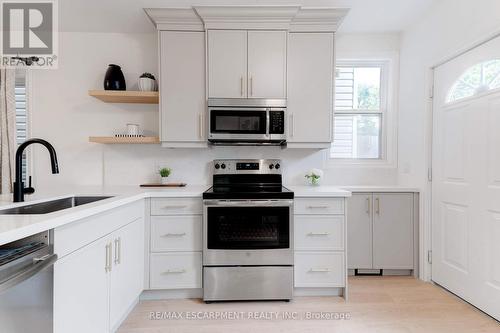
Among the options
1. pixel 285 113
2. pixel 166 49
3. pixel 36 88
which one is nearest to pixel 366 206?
pixel 285 113

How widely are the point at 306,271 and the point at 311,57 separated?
189cm

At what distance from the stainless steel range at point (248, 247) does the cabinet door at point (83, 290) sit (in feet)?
2.55

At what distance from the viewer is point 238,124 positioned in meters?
2.42

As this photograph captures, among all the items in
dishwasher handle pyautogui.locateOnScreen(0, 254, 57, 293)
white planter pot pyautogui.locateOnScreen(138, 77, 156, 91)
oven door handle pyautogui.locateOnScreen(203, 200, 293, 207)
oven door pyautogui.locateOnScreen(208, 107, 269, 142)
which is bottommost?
dishwasher handle pyautogui.locateOnScreen(0, 254, 57, 293)

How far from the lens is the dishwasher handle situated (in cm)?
82

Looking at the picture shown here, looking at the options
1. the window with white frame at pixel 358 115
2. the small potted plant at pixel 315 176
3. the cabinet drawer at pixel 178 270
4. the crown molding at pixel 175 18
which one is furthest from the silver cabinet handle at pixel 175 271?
the crown molding at pixel 175 18

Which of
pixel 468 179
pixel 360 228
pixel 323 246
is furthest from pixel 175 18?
pixel 468 179

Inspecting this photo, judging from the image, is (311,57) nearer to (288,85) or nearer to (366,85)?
(288,85)

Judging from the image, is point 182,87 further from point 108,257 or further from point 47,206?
point 108,257

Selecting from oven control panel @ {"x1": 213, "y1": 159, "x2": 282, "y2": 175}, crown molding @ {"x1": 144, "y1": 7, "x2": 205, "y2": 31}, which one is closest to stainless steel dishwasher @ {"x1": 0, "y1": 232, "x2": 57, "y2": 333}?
oven control panel @ {"x1": 213, "y1": 159, "x2": 282, "y2": 175}

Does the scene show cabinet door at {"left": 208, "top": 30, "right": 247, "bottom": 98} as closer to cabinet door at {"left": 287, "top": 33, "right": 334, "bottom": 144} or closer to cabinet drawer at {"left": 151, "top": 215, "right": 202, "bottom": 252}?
cabinet door at {"left": 287, "top": 33, "right": 334, "bottom": 144}

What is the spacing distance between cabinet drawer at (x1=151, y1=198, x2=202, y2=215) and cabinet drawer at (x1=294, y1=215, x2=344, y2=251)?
84 centimetres

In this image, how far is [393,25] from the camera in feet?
9.04

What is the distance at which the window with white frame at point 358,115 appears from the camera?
3.04m
